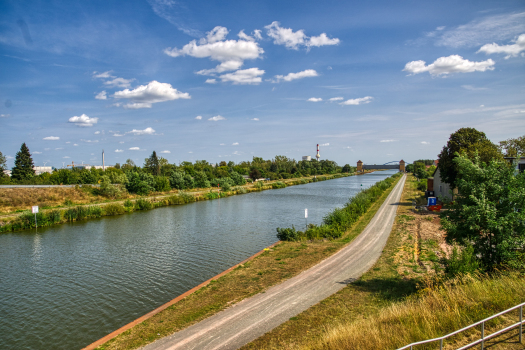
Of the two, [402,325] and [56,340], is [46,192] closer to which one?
[56,340]

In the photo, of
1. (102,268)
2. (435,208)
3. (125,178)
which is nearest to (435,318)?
(102,268)

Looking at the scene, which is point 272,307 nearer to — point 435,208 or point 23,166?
point 435,208

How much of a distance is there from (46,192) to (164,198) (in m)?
16.1

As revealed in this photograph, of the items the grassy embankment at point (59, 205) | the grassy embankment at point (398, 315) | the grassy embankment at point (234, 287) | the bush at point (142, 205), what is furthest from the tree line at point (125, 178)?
the grassy embankment at point (398, 315)

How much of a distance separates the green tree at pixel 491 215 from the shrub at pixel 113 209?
38.4m

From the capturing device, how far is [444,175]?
32.0 metres

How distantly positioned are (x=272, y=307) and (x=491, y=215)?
295 inches

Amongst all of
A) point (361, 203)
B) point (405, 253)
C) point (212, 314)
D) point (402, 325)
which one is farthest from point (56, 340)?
point (361, 203)

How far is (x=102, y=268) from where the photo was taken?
17.7 metres

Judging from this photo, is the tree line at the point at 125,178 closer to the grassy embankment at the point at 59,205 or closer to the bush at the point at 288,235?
the grassy embankment at the point at 59,205

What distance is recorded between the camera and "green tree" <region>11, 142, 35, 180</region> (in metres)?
65.7

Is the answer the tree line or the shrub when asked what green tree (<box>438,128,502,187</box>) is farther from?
the tree line

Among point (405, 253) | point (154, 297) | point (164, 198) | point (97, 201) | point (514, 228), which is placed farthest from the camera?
point (164, 198)

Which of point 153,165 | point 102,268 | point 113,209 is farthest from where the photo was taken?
point 153,165
